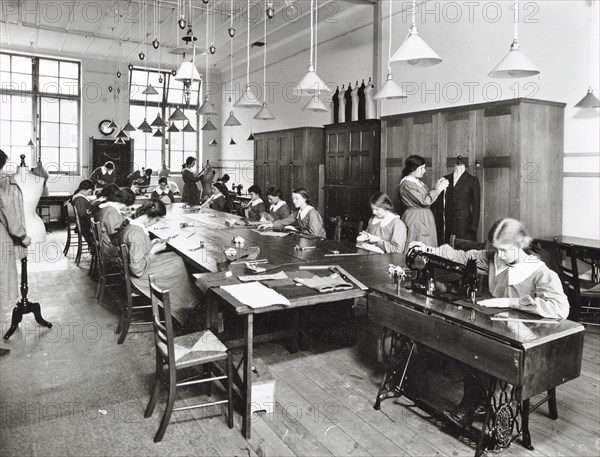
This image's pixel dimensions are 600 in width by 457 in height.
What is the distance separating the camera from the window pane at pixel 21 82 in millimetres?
11859

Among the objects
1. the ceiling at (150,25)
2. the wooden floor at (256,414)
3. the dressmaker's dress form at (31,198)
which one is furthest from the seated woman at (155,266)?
the ceiling at (150,25)

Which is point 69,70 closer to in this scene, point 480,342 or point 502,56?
point 502,56

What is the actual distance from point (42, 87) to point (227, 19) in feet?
18.9

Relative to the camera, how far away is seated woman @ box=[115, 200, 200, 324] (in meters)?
4.16

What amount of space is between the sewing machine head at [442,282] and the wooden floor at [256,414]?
2.42 feet

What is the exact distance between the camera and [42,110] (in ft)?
39.9

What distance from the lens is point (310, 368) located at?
3650mm

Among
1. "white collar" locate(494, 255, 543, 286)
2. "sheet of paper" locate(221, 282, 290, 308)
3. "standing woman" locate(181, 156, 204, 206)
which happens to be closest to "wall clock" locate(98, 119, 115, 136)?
"standing woman" locate(181, 156, 204, 206)

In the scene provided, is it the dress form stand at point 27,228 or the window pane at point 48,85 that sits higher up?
the window pane at point 48,85

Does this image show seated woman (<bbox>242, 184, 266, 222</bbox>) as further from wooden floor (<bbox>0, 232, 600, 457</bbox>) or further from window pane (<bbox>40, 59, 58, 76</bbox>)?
window pane (<bbox>40, 59, 58, 76</bbox>)

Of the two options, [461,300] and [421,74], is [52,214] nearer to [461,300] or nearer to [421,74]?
[421,74]

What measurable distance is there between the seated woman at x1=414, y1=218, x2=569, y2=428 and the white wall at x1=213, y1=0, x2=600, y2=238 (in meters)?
2.89

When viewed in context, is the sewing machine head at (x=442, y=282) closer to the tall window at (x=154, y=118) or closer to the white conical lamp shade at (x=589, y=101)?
the white conical lamp shade at (x=589, y=101)

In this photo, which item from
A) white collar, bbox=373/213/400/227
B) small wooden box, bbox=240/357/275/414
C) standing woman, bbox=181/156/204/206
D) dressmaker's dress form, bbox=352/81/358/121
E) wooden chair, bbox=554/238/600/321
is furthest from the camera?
standing woman, bbox=181/156/204/206
